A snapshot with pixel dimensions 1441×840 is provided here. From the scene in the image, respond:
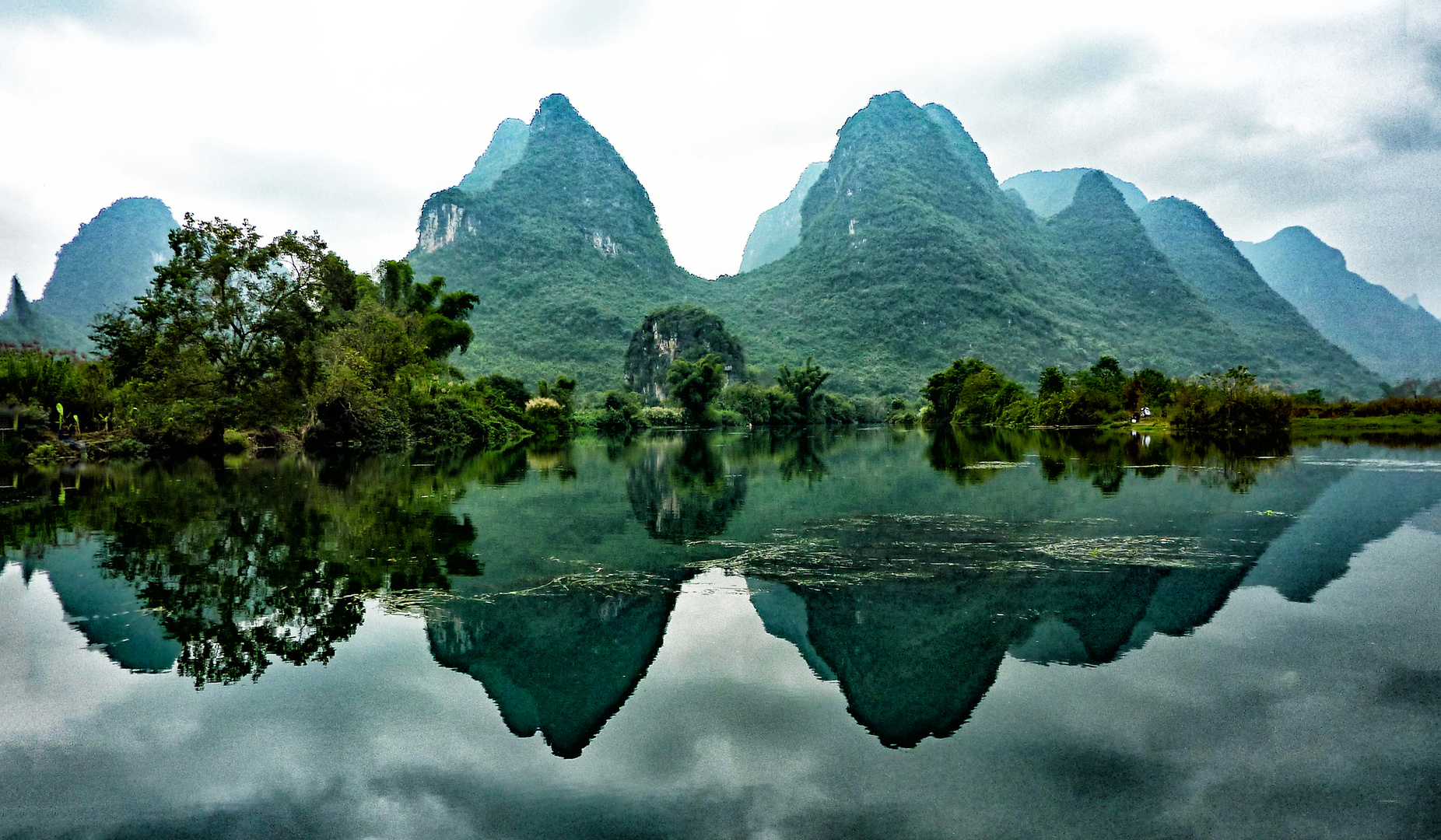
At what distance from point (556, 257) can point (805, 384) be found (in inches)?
3286

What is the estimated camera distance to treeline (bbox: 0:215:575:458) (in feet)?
102

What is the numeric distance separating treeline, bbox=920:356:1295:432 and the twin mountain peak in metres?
43.7

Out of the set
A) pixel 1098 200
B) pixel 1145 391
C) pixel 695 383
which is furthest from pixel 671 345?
pixel 1098 200

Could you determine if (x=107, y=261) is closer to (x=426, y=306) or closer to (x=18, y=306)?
(x=18, y=306)

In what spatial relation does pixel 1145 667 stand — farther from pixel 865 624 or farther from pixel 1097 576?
pixel 1097 576

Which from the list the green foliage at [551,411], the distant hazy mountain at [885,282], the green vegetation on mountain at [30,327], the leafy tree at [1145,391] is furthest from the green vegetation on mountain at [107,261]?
the leafy tree at [1145,391]

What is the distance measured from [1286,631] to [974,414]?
69.2 m

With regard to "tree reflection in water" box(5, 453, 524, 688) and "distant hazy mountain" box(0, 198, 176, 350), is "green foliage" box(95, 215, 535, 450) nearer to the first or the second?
"tree reflection in water" box(5, 453, 524, 688)

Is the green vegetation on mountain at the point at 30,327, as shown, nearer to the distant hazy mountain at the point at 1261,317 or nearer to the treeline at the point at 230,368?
the treeline at the point at 230,368

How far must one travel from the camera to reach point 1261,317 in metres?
157

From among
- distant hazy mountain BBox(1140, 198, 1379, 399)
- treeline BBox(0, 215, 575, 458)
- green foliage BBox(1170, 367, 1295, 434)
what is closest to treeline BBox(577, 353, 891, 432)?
treeline BBox(0, 215, 575, 458)

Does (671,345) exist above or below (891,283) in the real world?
below

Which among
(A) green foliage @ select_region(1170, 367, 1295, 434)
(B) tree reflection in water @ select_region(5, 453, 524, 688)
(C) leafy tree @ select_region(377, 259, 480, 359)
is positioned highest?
(C) leafy tree @ select_region(377, 259, 480, 359)

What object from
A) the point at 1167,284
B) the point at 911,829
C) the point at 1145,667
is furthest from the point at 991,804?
the point at 1167,284
